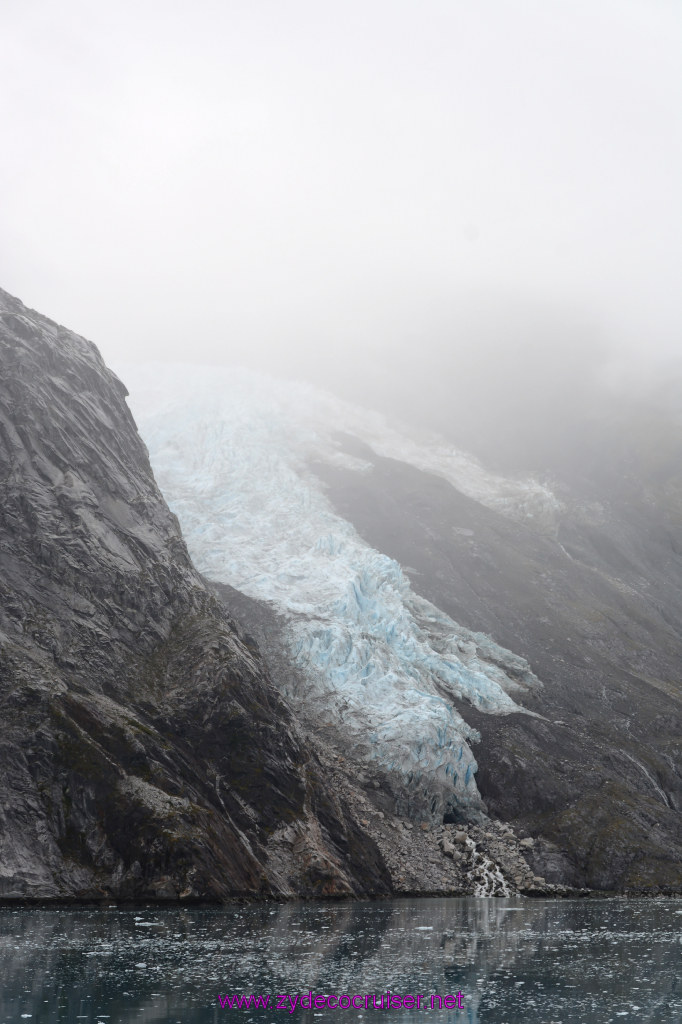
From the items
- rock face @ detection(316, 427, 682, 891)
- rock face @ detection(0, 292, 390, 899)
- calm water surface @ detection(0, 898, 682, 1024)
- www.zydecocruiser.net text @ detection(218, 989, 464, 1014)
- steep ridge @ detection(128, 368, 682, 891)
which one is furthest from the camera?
steep ridge @ detection(128, 368, 682, 891)

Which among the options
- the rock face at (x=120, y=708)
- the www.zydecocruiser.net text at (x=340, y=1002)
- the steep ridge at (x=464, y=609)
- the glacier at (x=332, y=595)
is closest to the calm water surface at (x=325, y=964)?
the www.zydecocruiser.net text at (x=340, y=1002)

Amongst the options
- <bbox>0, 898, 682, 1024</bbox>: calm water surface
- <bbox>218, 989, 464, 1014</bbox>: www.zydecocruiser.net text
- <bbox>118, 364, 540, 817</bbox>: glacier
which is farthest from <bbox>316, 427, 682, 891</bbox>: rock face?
<bbox>218, 989, 464, 1014</bbox>: www.zydecocruiser.net text

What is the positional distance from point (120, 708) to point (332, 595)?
3974 cm

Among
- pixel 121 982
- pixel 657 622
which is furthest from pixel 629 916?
pixel 657 622

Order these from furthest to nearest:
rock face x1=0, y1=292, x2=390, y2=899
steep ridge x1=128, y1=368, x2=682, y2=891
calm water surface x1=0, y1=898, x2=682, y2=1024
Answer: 1. steep ridge x1=128, y1=368, x2=682, y2=891
2. rock face x1=0, y1=292, x2=390, y2=899
3. calm water surface x1=0, y1=898, x2=682, y2=1024

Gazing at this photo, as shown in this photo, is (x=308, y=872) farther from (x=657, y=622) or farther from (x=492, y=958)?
(x=657, y=622)

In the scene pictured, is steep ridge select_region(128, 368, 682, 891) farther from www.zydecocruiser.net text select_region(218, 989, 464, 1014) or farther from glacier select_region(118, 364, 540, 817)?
www.zydecocruiser.net text select_region(218, 989, 464, 1014)

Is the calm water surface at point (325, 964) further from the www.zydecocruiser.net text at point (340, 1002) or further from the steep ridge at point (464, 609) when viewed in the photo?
the steep ridge at point (464, 609)

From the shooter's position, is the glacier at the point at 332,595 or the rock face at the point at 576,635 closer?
the rock face at the point at 576,635

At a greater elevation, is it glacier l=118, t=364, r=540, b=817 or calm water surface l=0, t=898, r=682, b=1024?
glacier l=118, t=364, r=540, b=817

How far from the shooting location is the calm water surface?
87.4 ft

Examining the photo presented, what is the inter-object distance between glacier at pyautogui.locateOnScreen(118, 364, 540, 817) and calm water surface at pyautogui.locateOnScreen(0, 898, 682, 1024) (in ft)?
102

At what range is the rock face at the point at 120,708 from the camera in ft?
177

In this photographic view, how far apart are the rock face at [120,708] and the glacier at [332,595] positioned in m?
11.8
